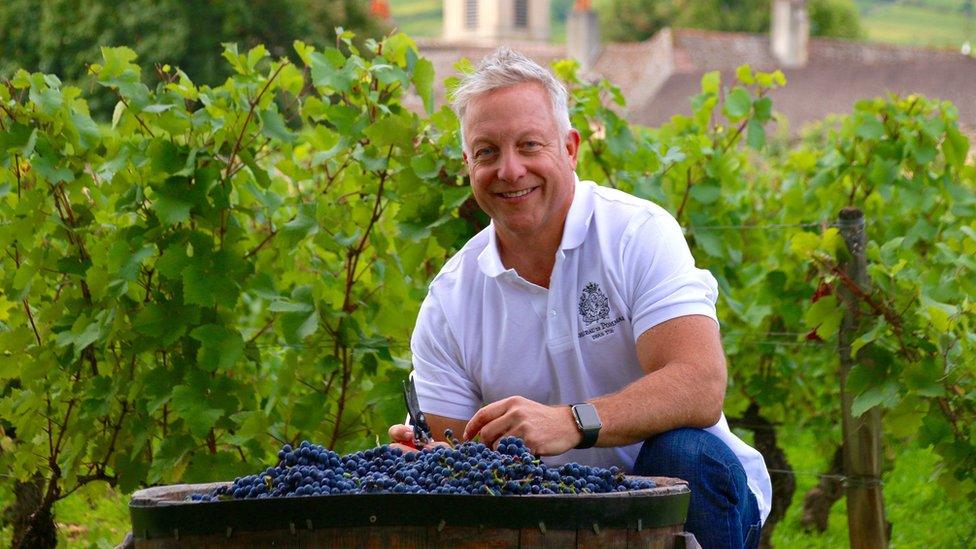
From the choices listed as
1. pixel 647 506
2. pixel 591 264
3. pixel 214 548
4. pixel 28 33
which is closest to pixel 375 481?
pixel 214 548

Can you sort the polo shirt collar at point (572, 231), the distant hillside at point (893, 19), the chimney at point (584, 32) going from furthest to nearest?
1. the distant hillside at point (893, 19)
2. the chimney at point (584, 32)
3. the polo shirt collar at point (572, 231)

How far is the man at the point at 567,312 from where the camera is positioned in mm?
2895

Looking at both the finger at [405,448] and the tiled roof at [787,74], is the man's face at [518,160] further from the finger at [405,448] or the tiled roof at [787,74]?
the tiled roof at [787,74]

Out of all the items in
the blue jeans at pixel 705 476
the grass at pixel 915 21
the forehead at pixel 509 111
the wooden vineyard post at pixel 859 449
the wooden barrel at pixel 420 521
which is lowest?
the grass at pixel 915 21

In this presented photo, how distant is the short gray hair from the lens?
3164 millimetres

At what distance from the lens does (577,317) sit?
3.16m

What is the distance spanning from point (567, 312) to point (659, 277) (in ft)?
0.71

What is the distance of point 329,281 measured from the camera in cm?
432

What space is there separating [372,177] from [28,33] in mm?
48539

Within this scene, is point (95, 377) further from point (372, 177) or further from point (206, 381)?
point (372, 177)

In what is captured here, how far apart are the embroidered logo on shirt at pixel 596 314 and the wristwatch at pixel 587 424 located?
1.13 feet

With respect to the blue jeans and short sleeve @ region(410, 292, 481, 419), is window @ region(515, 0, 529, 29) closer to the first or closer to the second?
short sleeve @ region(410, 292, 481, 419)

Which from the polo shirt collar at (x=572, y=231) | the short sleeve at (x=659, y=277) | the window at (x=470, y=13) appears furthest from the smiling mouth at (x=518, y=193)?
the window at (x=470, y=13)

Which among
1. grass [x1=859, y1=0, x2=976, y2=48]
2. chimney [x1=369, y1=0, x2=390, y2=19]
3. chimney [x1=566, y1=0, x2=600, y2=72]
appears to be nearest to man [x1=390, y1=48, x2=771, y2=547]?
chimney [x1=369, y1=0, x2=390, y2=19]
